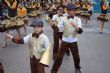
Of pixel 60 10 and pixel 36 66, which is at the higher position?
pixel 60 10

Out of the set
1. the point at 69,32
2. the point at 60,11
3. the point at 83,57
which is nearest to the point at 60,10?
the point at 60,11

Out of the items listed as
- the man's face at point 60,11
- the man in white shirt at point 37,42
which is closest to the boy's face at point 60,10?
the man's face at point 60,11

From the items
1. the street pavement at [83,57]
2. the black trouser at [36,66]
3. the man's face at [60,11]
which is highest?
the man's face at [60,11]

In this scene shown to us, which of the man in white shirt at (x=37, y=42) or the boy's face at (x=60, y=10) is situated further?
the boy's face at (x=60, y=10)

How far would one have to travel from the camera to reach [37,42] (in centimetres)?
650

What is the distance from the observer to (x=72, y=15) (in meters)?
7.96

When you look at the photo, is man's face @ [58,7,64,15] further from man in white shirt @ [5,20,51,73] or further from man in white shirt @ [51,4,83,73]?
man in white shirt @ [5,20,51,73]

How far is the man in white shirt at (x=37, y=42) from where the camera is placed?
21.0ft

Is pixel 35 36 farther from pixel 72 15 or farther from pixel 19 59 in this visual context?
pixel 19 59

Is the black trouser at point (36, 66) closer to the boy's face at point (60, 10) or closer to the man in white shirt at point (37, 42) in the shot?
the man in white shirt at point (37, 42)

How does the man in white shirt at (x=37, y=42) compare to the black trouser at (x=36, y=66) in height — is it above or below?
above

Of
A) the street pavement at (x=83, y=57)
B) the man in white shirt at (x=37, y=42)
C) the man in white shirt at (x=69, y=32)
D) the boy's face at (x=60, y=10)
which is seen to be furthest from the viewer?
the boy's face at (x=60, y=10)

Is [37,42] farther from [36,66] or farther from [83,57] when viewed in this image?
[83,57]

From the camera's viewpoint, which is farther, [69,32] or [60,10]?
[60,10]
